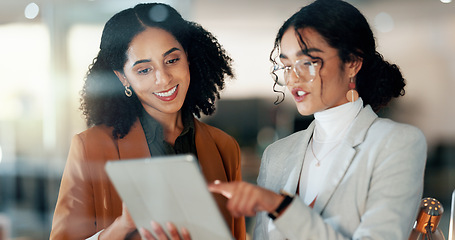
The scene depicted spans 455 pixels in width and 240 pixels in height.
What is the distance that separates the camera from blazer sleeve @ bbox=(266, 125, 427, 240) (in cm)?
115

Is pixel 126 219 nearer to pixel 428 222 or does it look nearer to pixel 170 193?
pixel 170 193

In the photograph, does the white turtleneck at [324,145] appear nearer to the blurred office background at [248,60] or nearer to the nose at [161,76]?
the blurred office background at [248,60]

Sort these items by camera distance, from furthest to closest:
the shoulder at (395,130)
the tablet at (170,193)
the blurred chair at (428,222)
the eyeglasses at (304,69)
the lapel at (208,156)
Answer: the lapel at (208,156) < the blurred chair at (428,222) < the eyeglasses at (304,69) < the shoulder at (395,130) < the tablet at (170,193)

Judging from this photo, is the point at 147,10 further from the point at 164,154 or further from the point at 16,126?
the point at 16,126

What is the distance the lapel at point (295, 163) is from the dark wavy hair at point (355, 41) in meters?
0.21

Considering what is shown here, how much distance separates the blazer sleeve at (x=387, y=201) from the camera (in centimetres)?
115

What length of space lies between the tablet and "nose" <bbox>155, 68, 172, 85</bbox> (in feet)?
1.17

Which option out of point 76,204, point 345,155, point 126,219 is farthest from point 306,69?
point 76,204

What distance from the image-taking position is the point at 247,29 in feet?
5.45

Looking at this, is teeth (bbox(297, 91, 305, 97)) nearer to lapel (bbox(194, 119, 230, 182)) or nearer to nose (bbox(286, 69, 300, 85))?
nose (bbox(286, 69, 300, 85))

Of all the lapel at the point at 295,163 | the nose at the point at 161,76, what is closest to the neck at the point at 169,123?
the nose at the point at 161,76

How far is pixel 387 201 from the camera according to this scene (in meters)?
1.16

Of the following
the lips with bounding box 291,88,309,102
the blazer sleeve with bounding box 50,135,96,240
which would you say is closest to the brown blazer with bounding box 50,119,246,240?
the blazer sleeve with bounding box 50,135,96,240

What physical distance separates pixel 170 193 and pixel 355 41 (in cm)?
66
